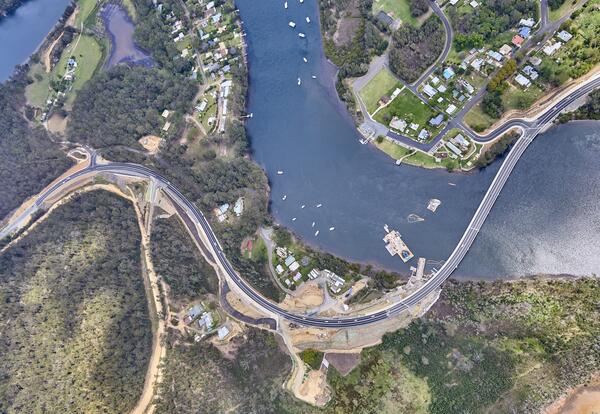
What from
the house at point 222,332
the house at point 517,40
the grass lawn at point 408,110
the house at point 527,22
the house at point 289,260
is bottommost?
the house at point 222,332

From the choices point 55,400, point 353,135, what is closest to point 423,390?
point 353,135

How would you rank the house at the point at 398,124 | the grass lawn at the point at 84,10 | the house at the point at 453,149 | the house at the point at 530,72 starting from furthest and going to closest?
the grass lawn at the point at 84,10 < the house at the point at 398,124 < the house at the point at 453,149 < the house at the point at 530,72

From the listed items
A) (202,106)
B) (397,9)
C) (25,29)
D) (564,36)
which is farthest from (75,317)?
(564,36)

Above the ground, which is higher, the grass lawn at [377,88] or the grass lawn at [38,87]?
the grass lawn at [38,87]

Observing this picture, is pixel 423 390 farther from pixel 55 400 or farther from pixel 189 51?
pixel 189 51

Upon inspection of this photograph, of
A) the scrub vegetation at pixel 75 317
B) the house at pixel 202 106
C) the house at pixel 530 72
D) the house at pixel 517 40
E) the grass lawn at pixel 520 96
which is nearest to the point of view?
the scrub vegetation at pixel 75 317

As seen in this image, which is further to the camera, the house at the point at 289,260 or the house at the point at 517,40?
the house at the point at 289,260

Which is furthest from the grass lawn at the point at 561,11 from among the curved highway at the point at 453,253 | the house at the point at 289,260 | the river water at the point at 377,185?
the house at the point at 289,260

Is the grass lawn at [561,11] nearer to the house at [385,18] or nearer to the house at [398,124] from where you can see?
the house at [385,18]
